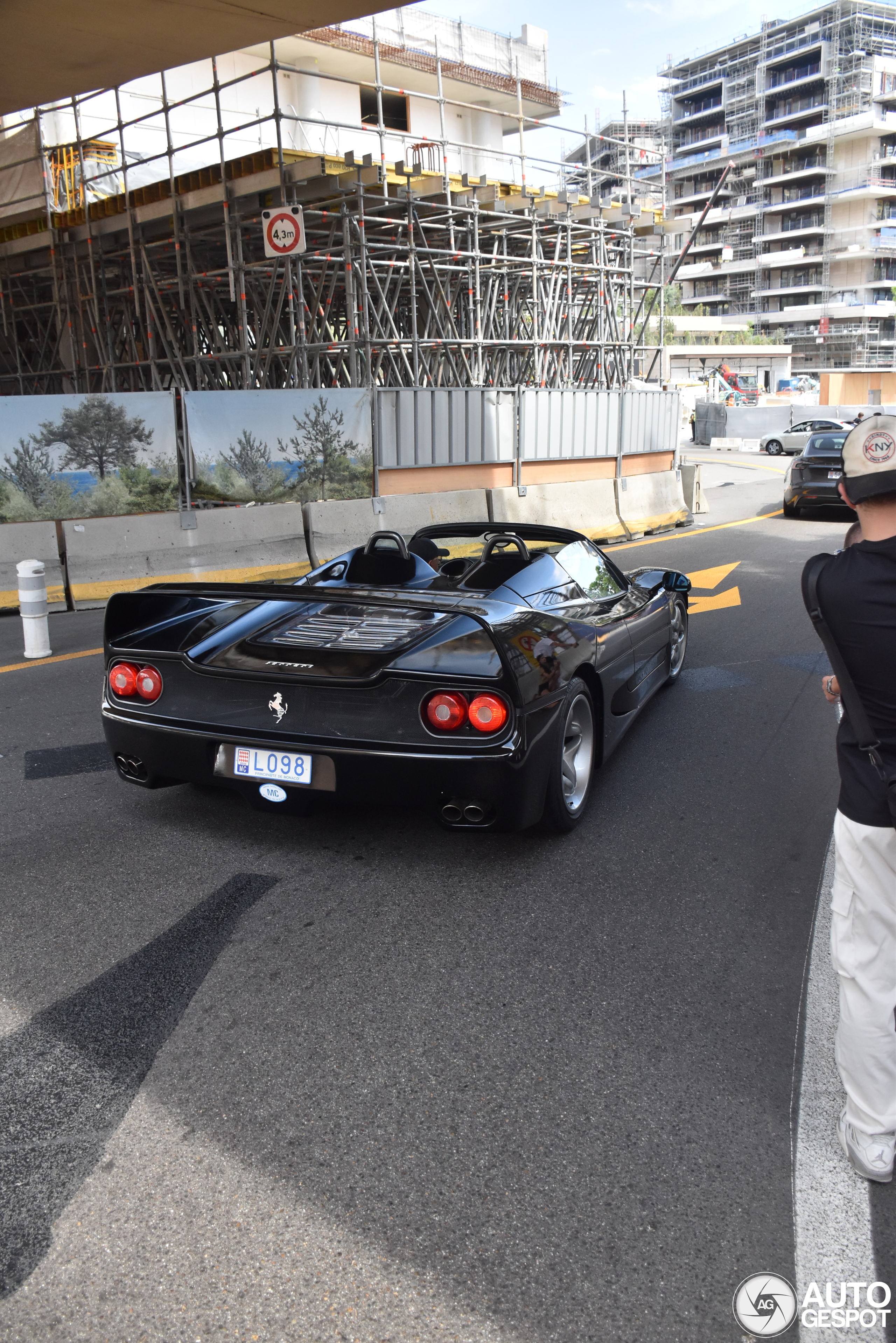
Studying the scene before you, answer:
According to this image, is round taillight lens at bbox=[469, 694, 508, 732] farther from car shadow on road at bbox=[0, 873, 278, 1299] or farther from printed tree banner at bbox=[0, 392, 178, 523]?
printed tree banner at bbox=[0, 392, 178, 523]

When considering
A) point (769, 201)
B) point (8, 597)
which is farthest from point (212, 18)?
point (769, 201)

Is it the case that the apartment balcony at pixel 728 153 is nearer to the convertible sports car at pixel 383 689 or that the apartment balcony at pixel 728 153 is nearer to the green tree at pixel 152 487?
the green tree at pixel 152 487

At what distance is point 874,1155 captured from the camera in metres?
2.33

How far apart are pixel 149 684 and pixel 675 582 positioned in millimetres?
3578

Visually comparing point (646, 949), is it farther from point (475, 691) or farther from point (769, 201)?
point (769, 201)

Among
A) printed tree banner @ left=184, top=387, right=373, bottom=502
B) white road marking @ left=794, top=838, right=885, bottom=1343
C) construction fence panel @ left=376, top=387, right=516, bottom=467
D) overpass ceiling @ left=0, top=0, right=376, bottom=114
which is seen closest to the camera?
white road marking @ left=794, top=838, right=885, bottom=1343

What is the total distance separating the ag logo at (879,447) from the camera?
217 cm

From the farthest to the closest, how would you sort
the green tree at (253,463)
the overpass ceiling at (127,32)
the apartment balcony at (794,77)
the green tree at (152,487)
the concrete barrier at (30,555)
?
the apartment balcony at (794,77)
the green tree at (253,463)
the green tree at (152,487)
the concrete barrier at (30,555)
the overpass ceiling at (127,32)

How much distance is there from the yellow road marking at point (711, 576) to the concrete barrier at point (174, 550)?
429cm

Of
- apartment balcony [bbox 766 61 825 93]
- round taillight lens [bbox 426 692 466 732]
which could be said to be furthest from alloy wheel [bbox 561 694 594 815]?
apartment balcony [bbox 766 61 825 93]

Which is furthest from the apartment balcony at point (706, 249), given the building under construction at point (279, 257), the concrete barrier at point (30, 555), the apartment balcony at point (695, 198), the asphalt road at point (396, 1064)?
the asphalt road at point (396, 1064)

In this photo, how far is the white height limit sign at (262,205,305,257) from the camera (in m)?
12.9

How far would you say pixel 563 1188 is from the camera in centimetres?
230

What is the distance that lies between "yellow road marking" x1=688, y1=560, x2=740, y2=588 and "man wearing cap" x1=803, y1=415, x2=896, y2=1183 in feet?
27.3
